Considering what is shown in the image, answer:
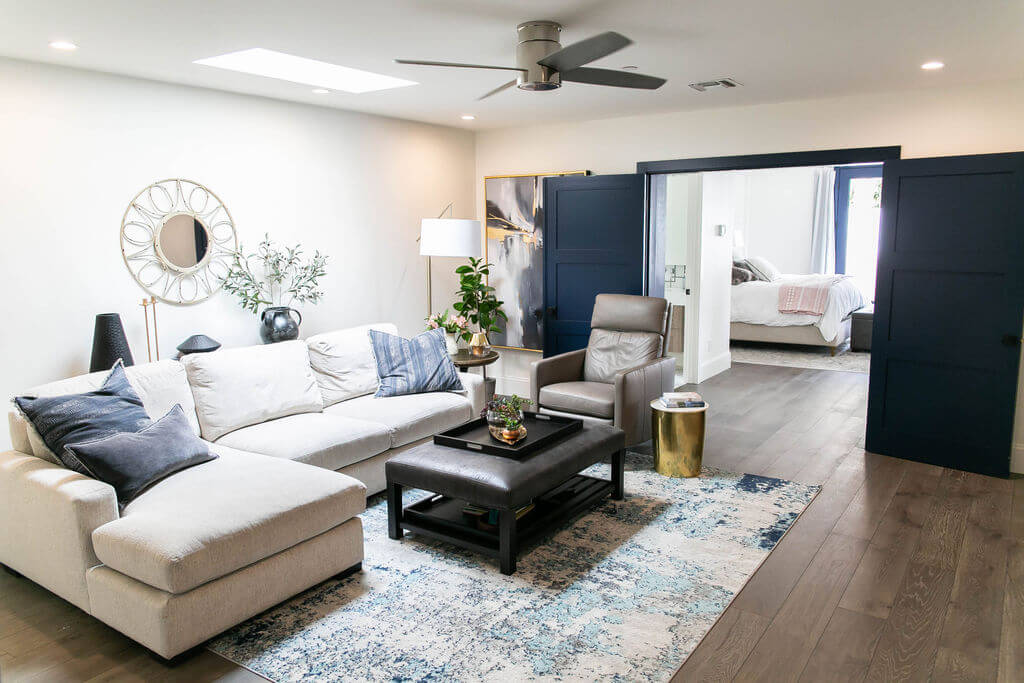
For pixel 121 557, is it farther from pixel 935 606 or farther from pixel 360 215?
pixel 360 215

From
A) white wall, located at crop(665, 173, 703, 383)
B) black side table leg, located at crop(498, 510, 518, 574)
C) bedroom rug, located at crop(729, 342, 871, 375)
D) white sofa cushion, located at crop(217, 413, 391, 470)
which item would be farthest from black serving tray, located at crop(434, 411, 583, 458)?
bedroom rug, located at crop(729, 342, 871, 375)

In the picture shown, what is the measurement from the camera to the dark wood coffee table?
3.13 m

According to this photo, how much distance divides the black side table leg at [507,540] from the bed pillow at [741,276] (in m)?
6.73

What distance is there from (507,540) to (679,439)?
1.63 meters

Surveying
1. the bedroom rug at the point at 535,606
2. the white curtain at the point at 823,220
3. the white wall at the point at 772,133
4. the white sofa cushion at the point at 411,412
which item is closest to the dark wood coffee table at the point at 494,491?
the bedroom rug at the point at 535,606

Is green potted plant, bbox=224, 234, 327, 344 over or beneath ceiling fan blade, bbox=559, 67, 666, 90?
beneath

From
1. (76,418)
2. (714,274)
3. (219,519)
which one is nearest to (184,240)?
(76,418)

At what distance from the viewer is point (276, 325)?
4.78 metres

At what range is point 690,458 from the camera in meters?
4.35

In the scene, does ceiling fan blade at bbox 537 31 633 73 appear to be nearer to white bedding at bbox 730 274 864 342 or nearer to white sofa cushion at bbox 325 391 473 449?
white sofa cushion at bbox 325 391 473 449

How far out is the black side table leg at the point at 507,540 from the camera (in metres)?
3.10

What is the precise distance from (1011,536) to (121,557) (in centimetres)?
399

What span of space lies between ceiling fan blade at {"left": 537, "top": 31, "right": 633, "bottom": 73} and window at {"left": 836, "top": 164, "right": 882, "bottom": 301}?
8.90 m

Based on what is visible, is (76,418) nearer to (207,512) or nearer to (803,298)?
(207,512)
